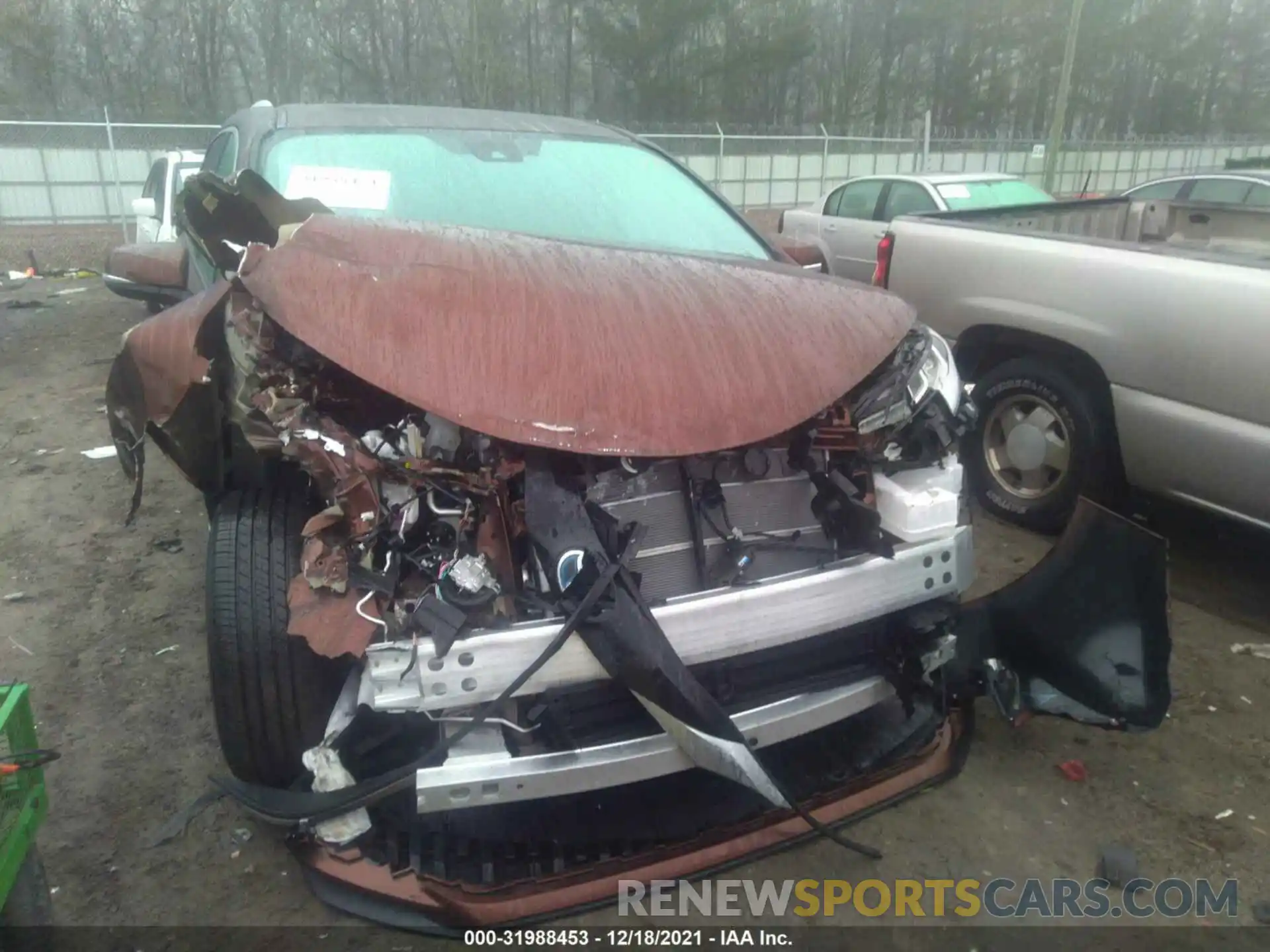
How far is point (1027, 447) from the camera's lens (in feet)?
14.0

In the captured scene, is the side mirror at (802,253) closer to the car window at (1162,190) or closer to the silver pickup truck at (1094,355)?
the silver pickup truck at (1094,355)

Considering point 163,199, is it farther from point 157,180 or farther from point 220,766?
point 220,766

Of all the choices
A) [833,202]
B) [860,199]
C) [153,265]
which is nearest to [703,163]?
[833,202]

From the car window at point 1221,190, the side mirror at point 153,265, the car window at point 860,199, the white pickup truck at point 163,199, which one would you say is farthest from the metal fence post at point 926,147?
the side mirror at point 153,265

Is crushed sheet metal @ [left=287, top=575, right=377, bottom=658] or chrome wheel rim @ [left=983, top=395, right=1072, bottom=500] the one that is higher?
crushed sheet metal @ [left=287, top=575, right=377, bottom=658]

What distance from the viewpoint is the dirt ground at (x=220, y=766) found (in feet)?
7.93

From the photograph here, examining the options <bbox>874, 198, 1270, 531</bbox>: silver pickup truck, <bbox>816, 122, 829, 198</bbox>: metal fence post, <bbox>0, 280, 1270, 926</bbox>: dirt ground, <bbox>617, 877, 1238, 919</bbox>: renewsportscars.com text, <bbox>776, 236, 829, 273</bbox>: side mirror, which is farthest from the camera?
<bbox>816, 122, 829, 198</bbox>: metal fence post

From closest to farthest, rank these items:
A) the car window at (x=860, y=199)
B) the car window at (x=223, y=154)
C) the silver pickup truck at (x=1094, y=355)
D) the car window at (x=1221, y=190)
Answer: the silver pickup truck at (x=1094, y=355) < the car window at (x=223, y=154) < the car window at (x=1221, y=190) < the car window at (x=860, y=199)

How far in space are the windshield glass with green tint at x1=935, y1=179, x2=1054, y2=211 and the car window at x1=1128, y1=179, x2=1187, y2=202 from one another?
1.55 meters

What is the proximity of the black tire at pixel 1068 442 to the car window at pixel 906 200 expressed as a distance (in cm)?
479

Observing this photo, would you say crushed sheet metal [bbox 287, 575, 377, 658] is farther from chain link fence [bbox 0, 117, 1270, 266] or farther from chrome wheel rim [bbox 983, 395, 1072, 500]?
chain link fence [bbox 0, 117, 1270, 266]

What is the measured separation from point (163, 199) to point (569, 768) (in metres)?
8.41

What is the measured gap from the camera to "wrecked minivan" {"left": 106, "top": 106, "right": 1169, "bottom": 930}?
202 centimetres

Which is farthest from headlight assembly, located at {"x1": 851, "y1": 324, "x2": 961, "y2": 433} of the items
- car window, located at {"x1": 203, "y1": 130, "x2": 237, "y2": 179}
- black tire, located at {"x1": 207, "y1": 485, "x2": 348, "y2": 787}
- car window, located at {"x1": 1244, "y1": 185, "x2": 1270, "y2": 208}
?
car window, located at {"x1": 1244, "y1": 185, "x2": 1270, "y2": 208}
